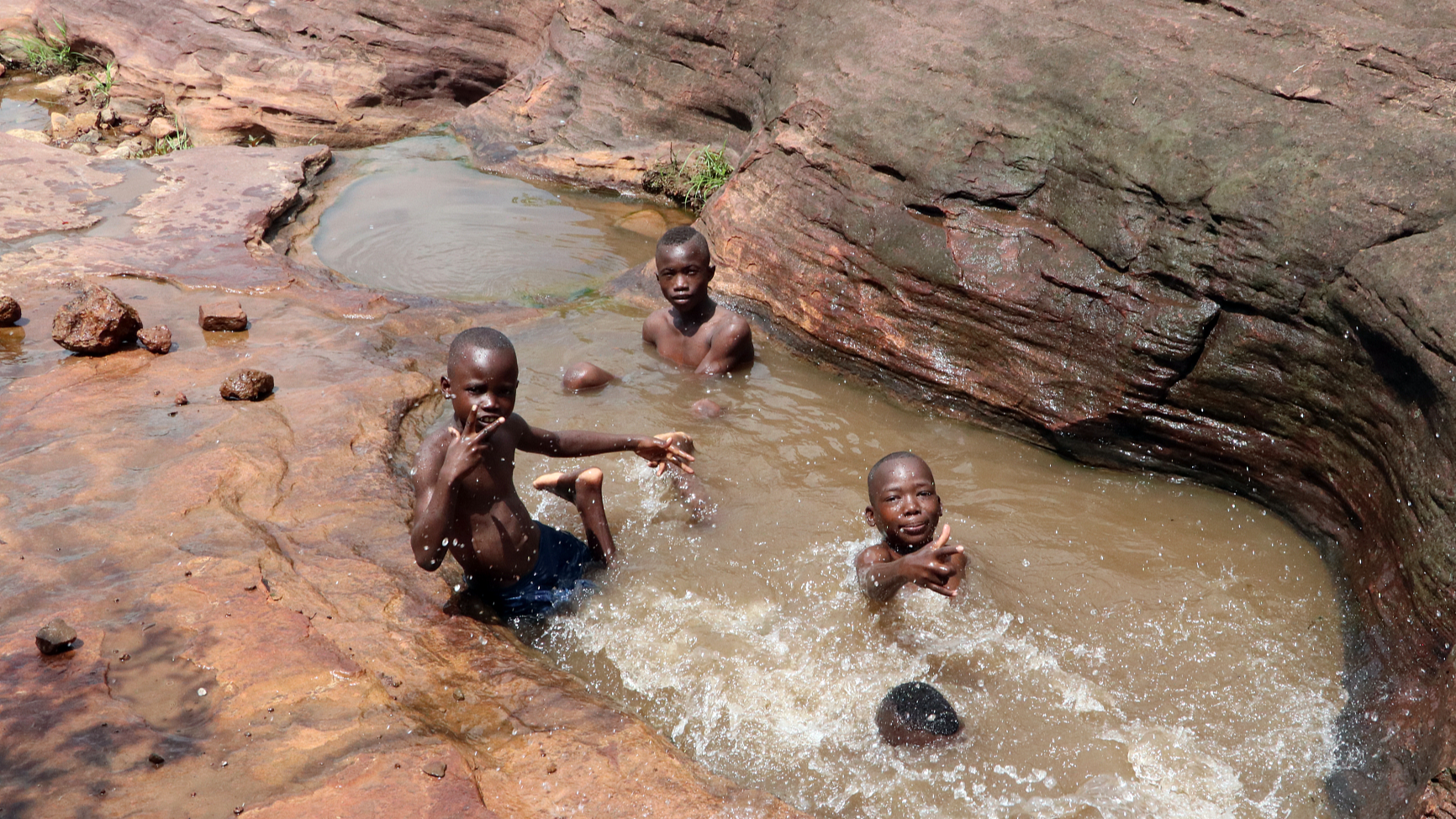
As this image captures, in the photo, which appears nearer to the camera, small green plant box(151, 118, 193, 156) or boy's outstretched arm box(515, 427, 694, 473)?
boy's outstretched arm box(515, 427, 694, 473)

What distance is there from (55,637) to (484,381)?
4.70 ft

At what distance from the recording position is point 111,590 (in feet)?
10.6

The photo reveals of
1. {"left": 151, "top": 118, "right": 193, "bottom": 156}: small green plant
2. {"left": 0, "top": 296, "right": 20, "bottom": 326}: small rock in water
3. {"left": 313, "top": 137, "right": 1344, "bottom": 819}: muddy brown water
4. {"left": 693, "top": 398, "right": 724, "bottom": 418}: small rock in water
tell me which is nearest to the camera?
{"left": 313, "top": 137, "right": 1344, "bottom": 819}: muddy brown water

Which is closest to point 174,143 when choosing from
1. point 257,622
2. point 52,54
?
point 52,54

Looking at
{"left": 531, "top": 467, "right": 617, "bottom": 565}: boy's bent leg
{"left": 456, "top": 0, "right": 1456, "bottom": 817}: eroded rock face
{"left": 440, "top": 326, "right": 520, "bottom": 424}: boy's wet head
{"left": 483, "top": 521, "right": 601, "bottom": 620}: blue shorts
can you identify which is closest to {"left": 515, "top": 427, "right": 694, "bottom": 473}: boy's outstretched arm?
{"left": 531, "top": 467, "right": 617, "bottom": 565}: boy's bent leg

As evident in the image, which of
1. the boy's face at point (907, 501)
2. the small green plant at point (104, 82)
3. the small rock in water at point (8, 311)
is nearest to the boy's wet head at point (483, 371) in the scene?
the boy's face at point (907, 501)

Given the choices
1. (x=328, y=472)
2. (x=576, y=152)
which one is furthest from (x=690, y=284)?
(x=576, y=152)

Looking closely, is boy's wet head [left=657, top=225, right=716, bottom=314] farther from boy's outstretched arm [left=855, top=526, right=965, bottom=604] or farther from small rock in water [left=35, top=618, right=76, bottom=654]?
small rock in water [left=35, top=618, right=76, bottom=654]

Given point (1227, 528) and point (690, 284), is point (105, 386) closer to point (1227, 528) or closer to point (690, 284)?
point (690, 284)

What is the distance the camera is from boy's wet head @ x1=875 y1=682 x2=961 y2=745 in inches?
125

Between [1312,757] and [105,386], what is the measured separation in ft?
16.9

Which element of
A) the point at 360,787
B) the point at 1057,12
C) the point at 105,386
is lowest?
the point at 105,386

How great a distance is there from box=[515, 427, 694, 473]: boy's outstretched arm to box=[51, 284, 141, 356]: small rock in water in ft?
7.92

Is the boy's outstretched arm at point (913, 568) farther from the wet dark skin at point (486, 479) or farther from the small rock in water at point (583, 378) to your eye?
the small rock in water at point (583, 378)
